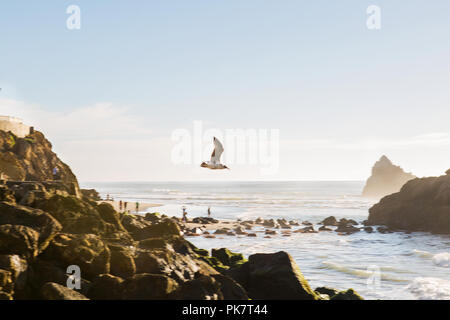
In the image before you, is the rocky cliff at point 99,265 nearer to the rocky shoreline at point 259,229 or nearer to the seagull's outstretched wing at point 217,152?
the seagull's outstretched wing at point 217,152

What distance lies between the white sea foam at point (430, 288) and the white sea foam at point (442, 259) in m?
5.97

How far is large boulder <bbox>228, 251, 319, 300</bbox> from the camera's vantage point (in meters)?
15.1

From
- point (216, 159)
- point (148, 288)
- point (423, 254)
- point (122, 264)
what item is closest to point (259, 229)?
point (423, 254)

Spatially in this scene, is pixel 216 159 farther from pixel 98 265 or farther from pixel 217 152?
pixel 98 265

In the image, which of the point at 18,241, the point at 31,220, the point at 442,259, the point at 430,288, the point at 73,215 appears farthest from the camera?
the point at 442,259

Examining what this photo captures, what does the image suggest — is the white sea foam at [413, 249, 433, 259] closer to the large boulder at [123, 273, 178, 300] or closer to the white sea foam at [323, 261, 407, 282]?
the white sea foam at [323, 261, 407, 282]

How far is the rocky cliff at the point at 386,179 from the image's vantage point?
187m

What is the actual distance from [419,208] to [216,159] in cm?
4814

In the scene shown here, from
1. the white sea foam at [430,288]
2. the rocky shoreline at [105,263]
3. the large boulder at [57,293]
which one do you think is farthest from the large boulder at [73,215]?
the white sea foam at [430,288]

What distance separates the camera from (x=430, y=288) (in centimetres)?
2192

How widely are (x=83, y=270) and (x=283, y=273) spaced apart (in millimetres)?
7268

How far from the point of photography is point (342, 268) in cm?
2745

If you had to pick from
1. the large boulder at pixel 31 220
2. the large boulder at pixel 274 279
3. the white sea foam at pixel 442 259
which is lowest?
the white sea foam at pixel 442 259

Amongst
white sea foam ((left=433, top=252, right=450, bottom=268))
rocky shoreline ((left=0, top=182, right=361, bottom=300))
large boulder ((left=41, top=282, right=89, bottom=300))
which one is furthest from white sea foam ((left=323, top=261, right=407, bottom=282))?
large boulder ((left=41, top=282, right=89, bottom=300))
